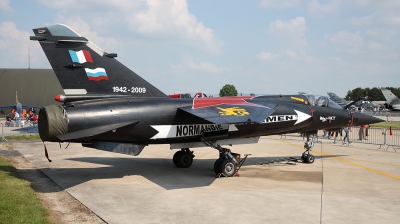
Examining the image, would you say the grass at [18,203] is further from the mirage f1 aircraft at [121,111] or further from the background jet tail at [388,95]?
the background jet tail at [388,95]

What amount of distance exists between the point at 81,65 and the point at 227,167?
223 inches

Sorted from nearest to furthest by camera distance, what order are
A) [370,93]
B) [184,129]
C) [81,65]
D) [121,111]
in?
[121,111] → [81,65] → [184,129] → [370,93]

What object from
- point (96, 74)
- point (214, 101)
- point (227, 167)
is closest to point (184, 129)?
point (214, 101)

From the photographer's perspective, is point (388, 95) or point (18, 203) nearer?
point (18, 203)

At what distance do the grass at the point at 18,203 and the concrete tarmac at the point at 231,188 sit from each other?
3.52 feet

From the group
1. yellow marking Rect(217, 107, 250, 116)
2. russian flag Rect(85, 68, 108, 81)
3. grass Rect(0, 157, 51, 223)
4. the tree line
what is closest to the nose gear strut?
yellow marking Rect(217, 107, 250, 116)

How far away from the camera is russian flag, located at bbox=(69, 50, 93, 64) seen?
11.5 meters

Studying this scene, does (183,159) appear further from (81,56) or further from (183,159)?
(81,56)

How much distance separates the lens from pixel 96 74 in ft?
38.4

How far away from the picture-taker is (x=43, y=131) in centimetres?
1009

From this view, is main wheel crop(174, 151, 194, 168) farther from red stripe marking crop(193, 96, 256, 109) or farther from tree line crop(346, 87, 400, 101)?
tree line crop(346, 87, 400, 101)

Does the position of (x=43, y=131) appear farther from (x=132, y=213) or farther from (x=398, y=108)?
(x=398, y=108)

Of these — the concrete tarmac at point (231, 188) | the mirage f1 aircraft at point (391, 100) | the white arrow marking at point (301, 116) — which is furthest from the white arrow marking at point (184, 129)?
the mirage f1 aircraft at point (391, 100)

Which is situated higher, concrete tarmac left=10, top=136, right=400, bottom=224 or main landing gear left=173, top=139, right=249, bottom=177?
main landing gear left=173, top=139, right=249, bottom=177
